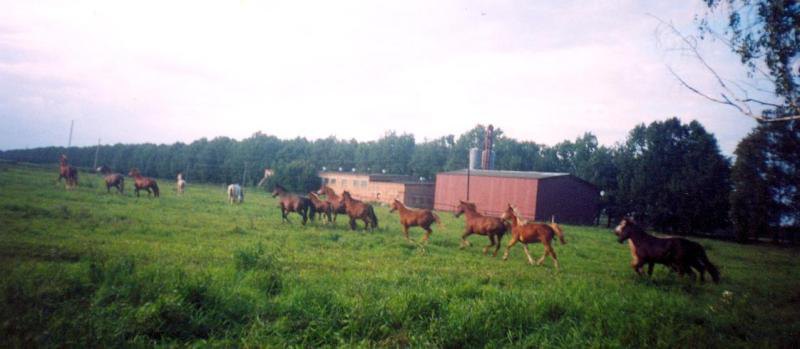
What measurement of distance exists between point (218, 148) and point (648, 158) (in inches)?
2950

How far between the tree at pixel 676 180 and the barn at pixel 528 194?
433cm

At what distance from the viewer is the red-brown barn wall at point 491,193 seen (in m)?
39.5

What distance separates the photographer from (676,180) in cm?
4200

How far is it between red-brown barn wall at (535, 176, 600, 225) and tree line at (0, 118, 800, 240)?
3.26 meters

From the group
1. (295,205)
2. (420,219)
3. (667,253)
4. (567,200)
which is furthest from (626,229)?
(567,200)

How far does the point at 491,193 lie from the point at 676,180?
61.0ft

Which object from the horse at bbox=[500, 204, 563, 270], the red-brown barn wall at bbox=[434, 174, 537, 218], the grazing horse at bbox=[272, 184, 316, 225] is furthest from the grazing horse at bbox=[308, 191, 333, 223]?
the red-brown barn wall at bbox=[434, 174, 537, 218]

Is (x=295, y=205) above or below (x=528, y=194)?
below

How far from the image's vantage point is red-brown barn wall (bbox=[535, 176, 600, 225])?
39500 millimetres

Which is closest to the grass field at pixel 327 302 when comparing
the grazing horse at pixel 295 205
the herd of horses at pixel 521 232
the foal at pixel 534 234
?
the herd of horses at pixel 521 232

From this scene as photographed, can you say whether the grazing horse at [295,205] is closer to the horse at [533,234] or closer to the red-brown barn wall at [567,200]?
the horse at [533,234]

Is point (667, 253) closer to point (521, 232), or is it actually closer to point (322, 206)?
point (521, 232)

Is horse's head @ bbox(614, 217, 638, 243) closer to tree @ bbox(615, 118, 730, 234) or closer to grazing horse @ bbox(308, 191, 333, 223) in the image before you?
grazing horse @ bbox(308, 191, 333, 223)

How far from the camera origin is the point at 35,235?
32.7 ft
